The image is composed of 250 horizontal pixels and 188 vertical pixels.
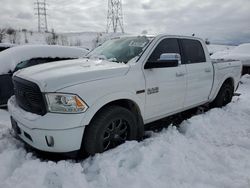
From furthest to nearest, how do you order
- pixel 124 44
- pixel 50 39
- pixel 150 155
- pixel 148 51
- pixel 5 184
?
pixel 50 39 < pixel 124 44 < pixel 148 51 < pixel 150 155 < pixel 5 184

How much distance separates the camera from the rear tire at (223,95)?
16.4 ft

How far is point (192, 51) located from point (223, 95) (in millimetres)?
1574

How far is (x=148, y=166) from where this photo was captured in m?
2.55

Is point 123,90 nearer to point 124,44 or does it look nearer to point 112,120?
point 112,120

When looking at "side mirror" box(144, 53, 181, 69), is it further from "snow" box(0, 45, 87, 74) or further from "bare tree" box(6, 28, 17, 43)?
"bare tree" box(6, 28, 17, 43)

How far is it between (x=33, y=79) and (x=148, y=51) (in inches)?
66.8

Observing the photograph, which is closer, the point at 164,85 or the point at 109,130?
the point at 109,130

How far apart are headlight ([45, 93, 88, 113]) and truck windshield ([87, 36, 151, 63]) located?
3.84 ft

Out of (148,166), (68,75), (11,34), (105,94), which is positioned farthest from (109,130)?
(11,34)

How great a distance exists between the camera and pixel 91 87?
2.51 m

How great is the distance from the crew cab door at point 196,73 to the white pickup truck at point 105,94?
2 cm

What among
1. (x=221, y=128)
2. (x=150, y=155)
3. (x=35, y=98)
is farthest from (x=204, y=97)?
(x=35, y=98)

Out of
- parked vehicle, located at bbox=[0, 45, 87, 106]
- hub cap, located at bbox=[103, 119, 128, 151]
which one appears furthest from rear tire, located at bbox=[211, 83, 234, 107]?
parked vehicle, located at bbox=[0, 45, 87, 106]

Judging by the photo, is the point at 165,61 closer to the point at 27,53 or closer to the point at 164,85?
the point at 164,85
